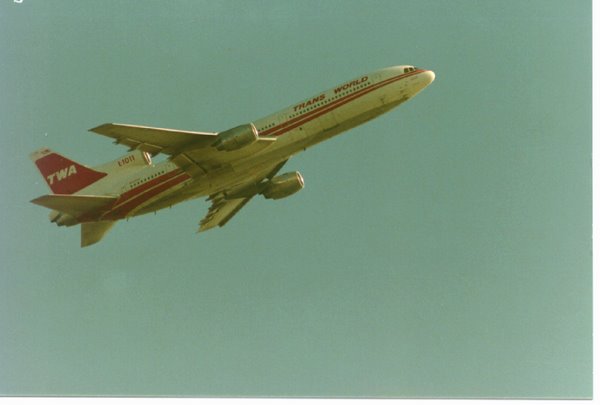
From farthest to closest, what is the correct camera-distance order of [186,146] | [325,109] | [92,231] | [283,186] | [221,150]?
[283,186] < [92,231] < [325,109] < [186,146] < [221,150]

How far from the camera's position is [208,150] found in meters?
34.3

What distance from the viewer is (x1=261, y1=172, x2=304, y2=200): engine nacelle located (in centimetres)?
3966

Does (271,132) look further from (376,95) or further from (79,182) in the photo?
(79,182)

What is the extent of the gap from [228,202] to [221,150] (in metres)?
8.35

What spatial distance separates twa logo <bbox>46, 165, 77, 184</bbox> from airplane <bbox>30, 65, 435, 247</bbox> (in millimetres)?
1499

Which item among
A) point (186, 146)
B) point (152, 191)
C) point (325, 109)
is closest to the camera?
point (186, 146)

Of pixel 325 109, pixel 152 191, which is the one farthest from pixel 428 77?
pixel 152 191

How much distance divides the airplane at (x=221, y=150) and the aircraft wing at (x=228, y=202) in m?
2.35

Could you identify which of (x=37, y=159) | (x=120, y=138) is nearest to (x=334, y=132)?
(x=120, y=138)

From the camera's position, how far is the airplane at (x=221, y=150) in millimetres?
33812

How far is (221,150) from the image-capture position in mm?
33781

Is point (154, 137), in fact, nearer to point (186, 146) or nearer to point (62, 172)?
point (186, 146)


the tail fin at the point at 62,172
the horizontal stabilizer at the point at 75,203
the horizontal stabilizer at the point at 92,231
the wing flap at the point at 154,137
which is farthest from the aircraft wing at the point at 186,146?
the horizontal stabilizer at the point at 92,231

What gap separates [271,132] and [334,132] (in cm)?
279
